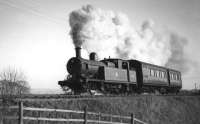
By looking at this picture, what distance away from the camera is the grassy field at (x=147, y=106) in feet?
43.7

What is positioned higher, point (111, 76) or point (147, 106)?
point (111, 76)

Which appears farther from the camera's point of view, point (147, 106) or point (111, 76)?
point (147, 106)

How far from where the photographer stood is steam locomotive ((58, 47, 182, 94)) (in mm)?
18234

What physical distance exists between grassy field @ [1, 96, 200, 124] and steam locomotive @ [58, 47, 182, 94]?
2.06 meters

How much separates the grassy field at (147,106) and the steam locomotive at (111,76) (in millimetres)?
2057

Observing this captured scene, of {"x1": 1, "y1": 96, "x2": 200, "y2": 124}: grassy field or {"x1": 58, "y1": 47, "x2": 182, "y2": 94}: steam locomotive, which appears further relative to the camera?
{"x1": 58, "y1": 47, "x2": 182, "y2": 94}: steam locomotive

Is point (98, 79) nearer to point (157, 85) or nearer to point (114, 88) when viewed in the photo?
point (114, 88)

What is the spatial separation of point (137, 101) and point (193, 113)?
1033 centimetres

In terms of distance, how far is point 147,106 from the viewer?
20375 mm

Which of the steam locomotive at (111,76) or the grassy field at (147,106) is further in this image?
the steam locomotive at (111,76)

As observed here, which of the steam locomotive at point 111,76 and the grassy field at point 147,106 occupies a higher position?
the steam locomotive at point 111,76

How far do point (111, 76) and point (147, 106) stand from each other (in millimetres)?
4000

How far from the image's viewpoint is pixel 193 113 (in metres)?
26.5

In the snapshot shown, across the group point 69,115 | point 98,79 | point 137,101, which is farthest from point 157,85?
point 69,115
